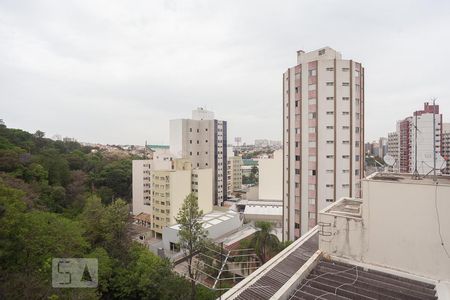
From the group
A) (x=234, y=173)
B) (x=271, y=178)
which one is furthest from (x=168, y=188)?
(x=234, y=173)

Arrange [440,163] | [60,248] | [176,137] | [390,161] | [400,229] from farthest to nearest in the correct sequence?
[176,137] → [60,248] → [390,161] → [440,163] → [400,229]

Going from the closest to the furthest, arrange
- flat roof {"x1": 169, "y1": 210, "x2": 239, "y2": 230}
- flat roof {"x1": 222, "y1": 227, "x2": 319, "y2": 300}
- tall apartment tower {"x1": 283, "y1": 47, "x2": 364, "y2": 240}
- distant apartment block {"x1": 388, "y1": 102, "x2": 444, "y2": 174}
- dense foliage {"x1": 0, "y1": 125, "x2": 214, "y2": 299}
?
flat roof {"x1": 222, "y1": 227, "x2": 319, "y2": 300} → distant apartment block {"x1": 388, "y1": 102, "x2": 444, "y2": 174} → dense foliage {"x1": 0, "y1": 125, "x2": 214, "y2": 299} → tall apartment tower {"x1": 283, "y1": 47, "x2": 364, "y2": 240} → flat roof {"x1": 169, "y1": 210, "x2": 239, "y2": 230}

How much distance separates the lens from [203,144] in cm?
4425

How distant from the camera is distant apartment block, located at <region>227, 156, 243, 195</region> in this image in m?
54.0

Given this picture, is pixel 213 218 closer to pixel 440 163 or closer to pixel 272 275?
pixel 272 275

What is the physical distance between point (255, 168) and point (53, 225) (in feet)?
208

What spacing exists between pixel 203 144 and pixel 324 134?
25827mm

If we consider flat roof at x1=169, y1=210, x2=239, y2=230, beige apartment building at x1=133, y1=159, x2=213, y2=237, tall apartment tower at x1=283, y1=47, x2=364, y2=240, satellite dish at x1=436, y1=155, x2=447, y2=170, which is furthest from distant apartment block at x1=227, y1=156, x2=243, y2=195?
satellite dish at x1=436, y1=155, x2=447, y2=170

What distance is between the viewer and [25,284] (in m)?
8.29

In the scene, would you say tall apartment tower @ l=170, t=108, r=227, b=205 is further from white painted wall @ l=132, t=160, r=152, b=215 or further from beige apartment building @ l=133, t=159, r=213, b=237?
beige apartment building @ l=133, t=159, r=213, b=237

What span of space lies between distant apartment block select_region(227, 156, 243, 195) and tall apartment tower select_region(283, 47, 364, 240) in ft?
103

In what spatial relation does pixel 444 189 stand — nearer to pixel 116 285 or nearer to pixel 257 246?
pixel 257 246

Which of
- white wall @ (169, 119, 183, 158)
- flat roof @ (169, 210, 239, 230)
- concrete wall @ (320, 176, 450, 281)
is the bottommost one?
flat roof @ (169, 210, 239, 230)

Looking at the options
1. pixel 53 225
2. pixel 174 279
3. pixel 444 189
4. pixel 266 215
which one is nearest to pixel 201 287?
pixel 174 279
